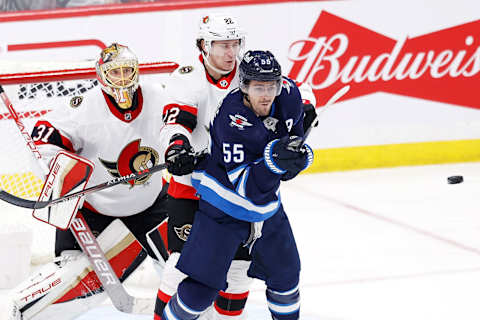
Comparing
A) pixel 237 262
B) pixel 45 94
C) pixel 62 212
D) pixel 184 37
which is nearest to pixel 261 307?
→ pixel 237 262

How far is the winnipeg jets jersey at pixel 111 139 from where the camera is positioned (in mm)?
2656

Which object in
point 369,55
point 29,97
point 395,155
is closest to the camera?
point 29,97

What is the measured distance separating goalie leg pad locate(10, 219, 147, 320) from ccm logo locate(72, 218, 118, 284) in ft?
0.13

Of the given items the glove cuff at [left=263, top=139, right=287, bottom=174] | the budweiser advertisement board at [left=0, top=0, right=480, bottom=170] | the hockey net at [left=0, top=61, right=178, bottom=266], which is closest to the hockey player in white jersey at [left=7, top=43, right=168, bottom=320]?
the hockey net at [left=0, top=61, right=178, bottom=266]

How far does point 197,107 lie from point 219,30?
0.24m

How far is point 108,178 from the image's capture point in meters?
2.75

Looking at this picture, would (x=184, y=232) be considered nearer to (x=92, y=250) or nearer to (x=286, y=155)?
(x=92, y=250)

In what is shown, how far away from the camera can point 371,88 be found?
540 cm

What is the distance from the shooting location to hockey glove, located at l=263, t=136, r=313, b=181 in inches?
79.4

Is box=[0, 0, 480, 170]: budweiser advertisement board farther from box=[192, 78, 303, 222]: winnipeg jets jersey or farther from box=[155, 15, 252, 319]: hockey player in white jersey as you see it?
box=[192, 78, 303, 222]: winnipeg jets jersey

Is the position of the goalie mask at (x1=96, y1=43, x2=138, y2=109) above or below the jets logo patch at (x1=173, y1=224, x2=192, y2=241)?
above

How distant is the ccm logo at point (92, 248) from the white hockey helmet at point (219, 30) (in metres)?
0.72

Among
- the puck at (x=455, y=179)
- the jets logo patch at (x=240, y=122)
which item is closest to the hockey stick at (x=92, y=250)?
the jets logo patch at (x=240, y=122)

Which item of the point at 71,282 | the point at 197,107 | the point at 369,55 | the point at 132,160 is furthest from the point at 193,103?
the point at 369,55
